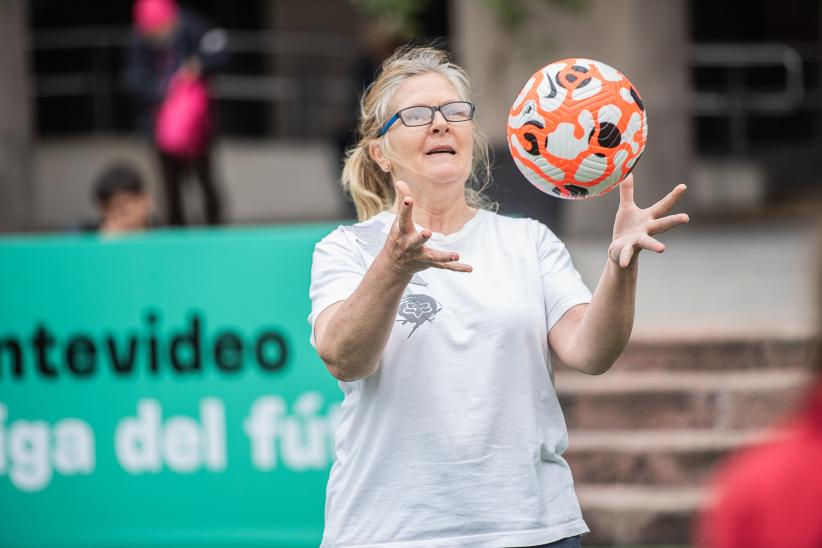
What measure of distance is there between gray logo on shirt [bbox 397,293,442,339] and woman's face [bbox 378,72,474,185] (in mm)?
296

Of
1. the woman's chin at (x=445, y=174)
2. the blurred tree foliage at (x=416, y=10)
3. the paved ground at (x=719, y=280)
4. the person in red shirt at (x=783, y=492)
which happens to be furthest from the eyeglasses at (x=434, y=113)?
the blurred tree foliage at (x=416, y=10)

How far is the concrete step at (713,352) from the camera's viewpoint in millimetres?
6918

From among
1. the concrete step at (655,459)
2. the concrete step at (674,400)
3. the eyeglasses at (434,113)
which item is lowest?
the concrete step at (655,459)

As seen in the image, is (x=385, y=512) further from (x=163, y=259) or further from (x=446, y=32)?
(x=446, y=32)

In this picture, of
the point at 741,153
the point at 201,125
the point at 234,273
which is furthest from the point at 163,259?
the point at 741,153

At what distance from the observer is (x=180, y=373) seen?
6.10 metres

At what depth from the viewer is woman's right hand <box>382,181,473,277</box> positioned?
268cm

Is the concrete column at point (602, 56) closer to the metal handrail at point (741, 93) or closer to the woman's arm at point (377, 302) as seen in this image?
the metal handrail at point (741, 93)

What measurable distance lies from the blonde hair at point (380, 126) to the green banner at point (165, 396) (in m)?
2.67

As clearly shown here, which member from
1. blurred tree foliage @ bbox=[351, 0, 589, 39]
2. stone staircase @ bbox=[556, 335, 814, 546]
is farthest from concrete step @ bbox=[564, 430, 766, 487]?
blurred tree foliage @ bbox=[351, 0, 589, 39]

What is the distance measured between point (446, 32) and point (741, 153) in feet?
12.2

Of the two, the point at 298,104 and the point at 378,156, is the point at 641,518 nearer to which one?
the point at 378,156

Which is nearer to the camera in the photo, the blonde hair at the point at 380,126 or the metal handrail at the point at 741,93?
the blonde hair at the point at 380,126

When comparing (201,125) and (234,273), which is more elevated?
(201,125)
